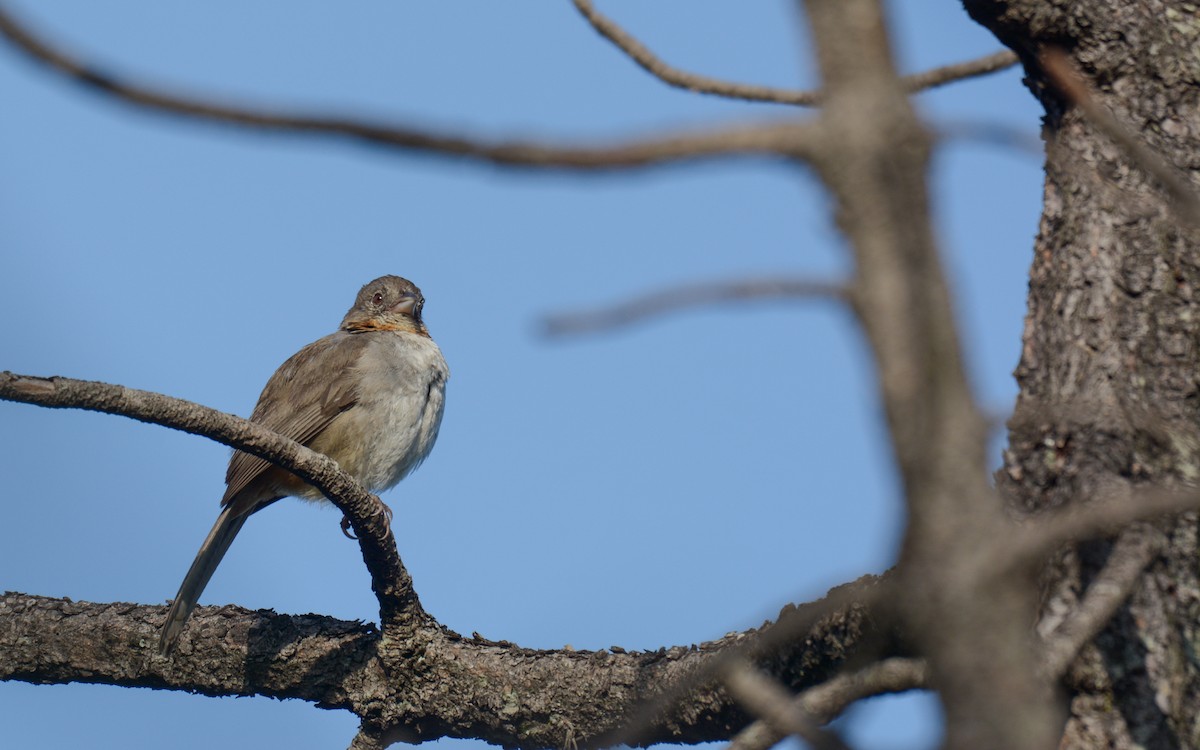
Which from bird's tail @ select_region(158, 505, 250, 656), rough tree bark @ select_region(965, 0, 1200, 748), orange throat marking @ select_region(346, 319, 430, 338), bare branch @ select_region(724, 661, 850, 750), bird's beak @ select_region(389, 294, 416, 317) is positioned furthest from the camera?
bird's beak @ select_region(389, 294, 416, 317)

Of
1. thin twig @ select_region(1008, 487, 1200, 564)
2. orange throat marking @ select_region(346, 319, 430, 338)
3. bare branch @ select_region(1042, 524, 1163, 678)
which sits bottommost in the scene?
thin twig @ select_region(1008, 487, 1200, 564)

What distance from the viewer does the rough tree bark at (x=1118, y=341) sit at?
2.52 metres

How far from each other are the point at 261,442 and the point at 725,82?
Result: 1.82 m

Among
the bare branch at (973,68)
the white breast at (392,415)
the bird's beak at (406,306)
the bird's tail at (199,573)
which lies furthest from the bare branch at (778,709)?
the bird's beak at (406,306)

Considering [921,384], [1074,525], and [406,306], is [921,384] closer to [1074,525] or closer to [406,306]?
[1074,525]

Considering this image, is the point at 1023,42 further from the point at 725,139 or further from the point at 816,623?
the point at 725,139

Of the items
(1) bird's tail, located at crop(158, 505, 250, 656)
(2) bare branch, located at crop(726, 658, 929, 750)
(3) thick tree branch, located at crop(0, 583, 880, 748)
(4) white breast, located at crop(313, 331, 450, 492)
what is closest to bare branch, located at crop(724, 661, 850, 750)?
(2) bare branch, located at crop(726, 658, 929, 750)

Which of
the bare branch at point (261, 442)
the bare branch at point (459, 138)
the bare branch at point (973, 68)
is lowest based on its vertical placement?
the bare branch at point (459, 138)

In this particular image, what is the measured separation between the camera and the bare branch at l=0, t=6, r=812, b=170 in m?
1.10

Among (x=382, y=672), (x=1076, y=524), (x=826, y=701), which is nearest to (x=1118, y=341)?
(x=826, y=701)

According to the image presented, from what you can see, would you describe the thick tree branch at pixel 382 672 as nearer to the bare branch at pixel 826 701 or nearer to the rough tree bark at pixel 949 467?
the rough tree bark at pixel 949 467

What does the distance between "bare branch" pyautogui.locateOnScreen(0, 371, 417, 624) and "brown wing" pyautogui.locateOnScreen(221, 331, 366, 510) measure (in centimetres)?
242

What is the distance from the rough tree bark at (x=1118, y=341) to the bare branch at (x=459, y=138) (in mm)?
1408

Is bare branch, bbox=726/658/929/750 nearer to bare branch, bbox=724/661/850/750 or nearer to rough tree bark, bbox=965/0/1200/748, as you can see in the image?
bare branch, bbox=724/661/850/750
